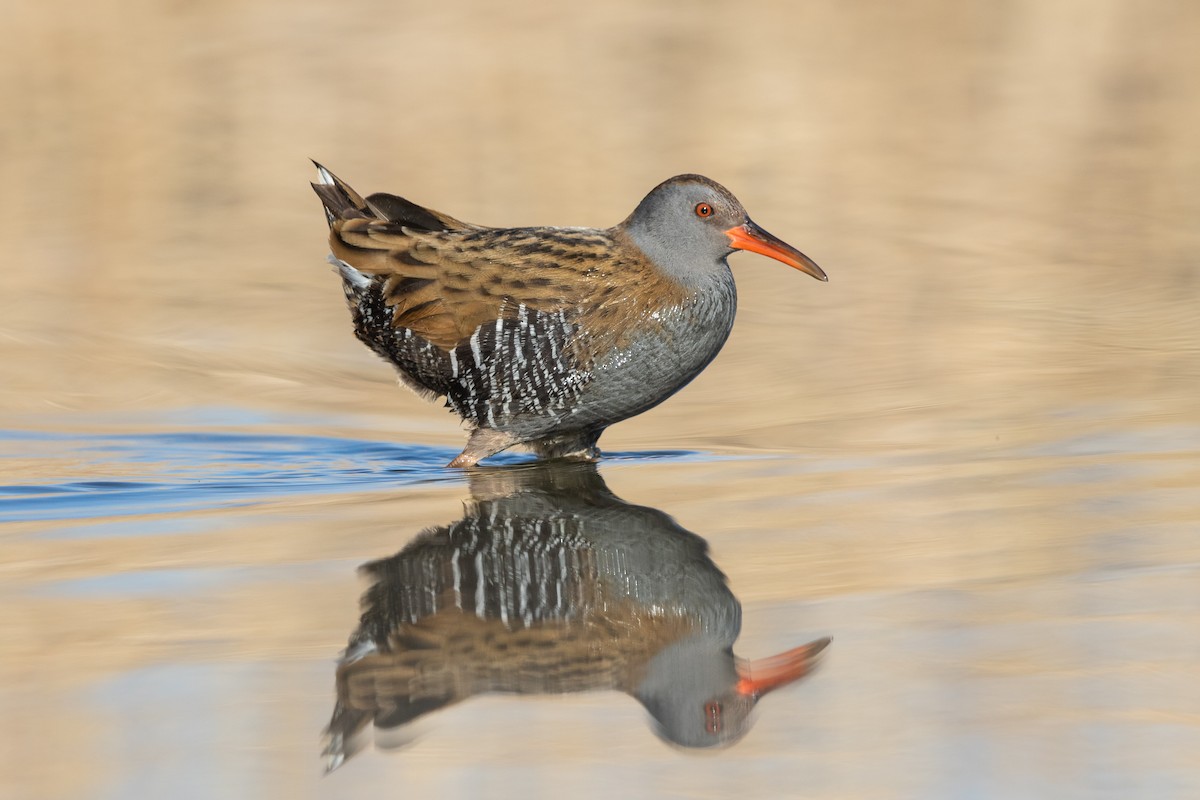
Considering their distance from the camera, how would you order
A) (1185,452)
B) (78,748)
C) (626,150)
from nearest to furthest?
(78,748) → (1185,452) → (626,150)

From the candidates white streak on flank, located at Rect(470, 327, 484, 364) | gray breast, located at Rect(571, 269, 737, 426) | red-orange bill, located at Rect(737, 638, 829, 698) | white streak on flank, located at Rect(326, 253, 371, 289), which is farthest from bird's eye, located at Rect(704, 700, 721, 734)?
white streak on flank, located at Rect(326, 253, 371, 289)

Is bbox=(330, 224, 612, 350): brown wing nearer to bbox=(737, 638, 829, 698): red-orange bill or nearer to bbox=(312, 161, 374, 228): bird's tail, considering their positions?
bbox=(312, 161, 374, 228): bird's tail

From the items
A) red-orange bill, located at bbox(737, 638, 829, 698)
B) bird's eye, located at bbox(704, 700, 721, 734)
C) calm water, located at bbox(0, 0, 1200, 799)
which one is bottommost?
bird's eye, located at bbox(704, 700, 721, 734)

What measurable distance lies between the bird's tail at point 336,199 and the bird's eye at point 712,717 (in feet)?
12.6

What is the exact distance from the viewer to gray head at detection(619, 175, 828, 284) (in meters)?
6.71

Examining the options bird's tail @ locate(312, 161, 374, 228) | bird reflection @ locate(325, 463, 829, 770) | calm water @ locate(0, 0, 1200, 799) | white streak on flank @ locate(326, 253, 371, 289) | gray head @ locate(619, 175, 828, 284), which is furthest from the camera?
bird's tail @ locate(312, 161, 374, 228)

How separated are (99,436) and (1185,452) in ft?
13.6

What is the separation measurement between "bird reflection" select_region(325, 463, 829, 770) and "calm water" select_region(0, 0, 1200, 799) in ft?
0.06

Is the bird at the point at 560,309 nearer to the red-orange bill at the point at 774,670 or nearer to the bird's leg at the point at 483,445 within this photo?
the bird's leg at the point at 483,445

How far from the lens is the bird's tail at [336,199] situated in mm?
7316

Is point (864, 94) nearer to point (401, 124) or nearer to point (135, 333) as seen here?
point (401, 124)

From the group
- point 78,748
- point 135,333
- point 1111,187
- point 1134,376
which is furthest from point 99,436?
point 1111,187

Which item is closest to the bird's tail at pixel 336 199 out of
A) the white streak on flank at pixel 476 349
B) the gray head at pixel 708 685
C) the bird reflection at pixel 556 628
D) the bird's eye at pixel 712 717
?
the white streak on flank at pixel 476 349

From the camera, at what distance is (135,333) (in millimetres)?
9289
